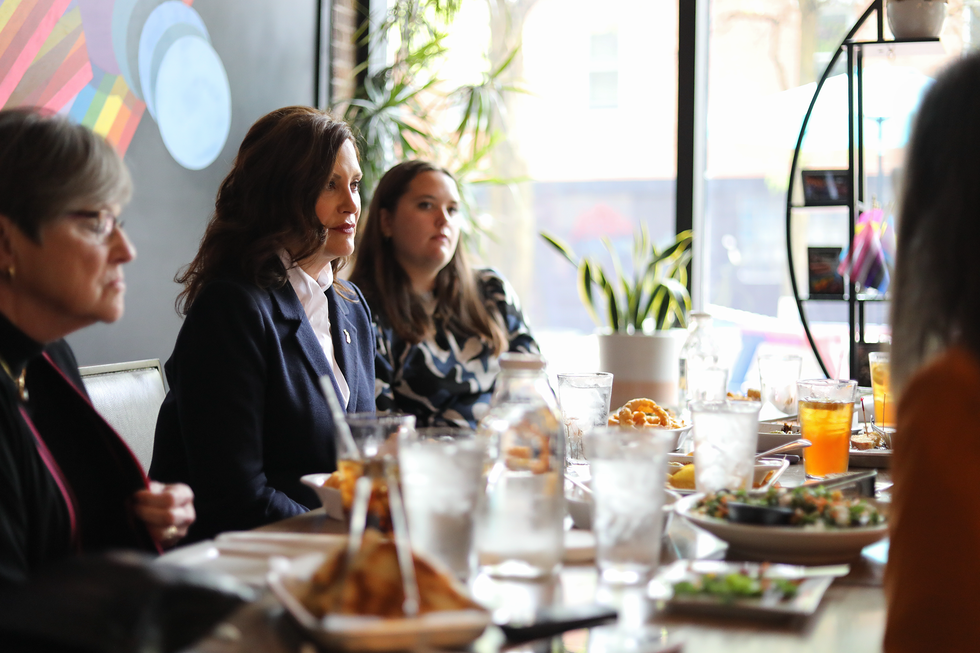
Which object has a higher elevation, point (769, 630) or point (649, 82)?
point (649, 82)

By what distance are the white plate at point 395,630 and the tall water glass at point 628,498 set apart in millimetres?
238

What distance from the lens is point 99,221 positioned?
1119 millimetres

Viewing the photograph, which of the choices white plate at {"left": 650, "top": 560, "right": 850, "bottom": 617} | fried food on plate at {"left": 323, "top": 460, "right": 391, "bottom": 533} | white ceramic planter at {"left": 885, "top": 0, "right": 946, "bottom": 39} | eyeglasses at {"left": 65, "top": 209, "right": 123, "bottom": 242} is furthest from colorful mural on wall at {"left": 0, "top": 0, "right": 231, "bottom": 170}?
white ceramic planter at {"left": 885, "top": 0, "right": 946, "bottom": 39}

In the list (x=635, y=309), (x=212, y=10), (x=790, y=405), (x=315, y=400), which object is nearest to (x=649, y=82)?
(x=635, y=309)

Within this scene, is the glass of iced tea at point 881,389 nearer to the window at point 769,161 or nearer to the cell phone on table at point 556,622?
the cell phone on table at point 556,622

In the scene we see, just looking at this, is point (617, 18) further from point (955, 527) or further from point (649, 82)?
point (955, 527)

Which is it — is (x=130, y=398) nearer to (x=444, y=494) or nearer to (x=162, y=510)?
(x=162, y=510)

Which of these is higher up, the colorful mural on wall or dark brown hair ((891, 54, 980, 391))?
the colorful mural on wall

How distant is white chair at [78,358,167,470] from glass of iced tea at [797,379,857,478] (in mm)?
1431

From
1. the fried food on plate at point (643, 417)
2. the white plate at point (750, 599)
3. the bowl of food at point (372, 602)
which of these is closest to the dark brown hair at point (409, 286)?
the fried food on plate at point (643, 417)

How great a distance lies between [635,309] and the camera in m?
3.80

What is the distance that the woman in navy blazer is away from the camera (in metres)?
1.62

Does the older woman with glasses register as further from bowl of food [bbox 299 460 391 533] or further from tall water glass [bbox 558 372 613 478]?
tall water glass [bbox 558 372 613 478]

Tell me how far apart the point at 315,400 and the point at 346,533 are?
25.5 inches
